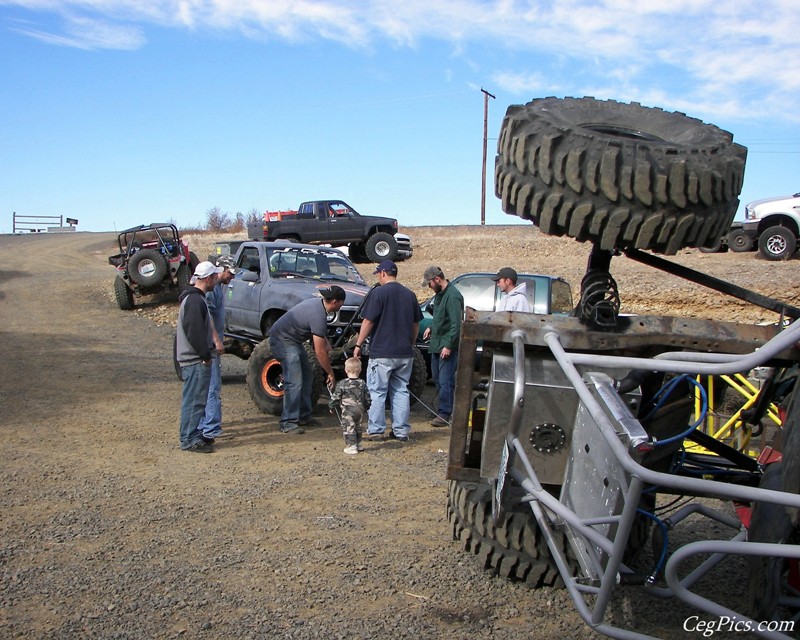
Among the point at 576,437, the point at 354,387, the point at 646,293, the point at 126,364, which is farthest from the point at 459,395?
A: the point at 646,293

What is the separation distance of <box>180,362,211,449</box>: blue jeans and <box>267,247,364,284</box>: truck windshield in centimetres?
391

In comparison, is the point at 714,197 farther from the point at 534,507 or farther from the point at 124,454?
the point at 124,454

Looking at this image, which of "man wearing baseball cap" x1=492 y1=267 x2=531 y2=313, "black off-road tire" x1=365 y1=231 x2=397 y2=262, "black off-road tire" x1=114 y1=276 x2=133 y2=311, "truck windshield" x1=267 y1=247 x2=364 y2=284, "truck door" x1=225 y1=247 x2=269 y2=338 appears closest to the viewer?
"man wearing baseball cap" x1=492 y1=267 x2=531 y2=313

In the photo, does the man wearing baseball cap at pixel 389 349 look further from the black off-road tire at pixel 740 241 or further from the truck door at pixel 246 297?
the black off-road tire at pixel 740 241

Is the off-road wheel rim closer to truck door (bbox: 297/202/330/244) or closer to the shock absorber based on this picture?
the shock absorber

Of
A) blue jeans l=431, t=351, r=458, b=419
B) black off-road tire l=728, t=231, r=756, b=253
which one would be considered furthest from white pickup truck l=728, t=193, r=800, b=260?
blue jeans l=431, t=351, r=458, b=419

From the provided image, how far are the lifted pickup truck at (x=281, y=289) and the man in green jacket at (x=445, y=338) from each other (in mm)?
464

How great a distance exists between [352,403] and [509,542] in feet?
11.1

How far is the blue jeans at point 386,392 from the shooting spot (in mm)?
7980

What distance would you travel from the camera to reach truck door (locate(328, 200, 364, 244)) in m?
23.4

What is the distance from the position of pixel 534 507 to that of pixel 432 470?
12.5 ft

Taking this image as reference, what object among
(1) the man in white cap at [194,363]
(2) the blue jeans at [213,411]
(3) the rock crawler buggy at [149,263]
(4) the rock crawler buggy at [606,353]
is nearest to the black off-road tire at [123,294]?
(3) the rock crawler buggy at [149,263]

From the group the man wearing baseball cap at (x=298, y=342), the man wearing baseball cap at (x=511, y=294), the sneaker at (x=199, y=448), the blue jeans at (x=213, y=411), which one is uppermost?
the man wearing baseball cap at (x=511, y=294)

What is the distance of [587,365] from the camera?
9.35 ft
